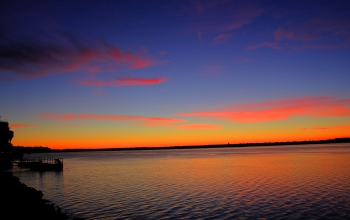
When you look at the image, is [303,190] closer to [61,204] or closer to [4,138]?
[61,204]

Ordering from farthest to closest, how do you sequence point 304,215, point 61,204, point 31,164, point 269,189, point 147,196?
point 31,164 → point 269,189 → point 147,196 → point 61,204 → point 304,215

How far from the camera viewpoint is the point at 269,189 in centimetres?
3622

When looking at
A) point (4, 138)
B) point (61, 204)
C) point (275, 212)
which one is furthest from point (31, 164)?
point (275, 212)

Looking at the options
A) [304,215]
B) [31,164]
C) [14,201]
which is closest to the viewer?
[304,215]

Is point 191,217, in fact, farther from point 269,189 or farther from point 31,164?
point 31,164

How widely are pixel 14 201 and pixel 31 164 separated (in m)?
63.3

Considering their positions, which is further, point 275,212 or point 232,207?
point 232,207

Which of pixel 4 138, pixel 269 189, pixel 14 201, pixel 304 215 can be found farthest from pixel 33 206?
pixel 4 138

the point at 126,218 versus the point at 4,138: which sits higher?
the point at 4,138

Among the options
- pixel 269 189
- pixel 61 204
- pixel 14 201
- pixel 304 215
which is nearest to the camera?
pixel 304 215

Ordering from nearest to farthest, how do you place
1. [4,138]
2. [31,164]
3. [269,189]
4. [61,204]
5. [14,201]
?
[14,201]
[61,204]
[269,189]
[31,164]
[4,138]

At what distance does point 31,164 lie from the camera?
269 ft

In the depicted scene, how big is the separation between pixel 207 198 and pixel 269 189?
9792mm

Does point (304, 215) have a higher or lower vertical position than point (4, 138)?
lower
